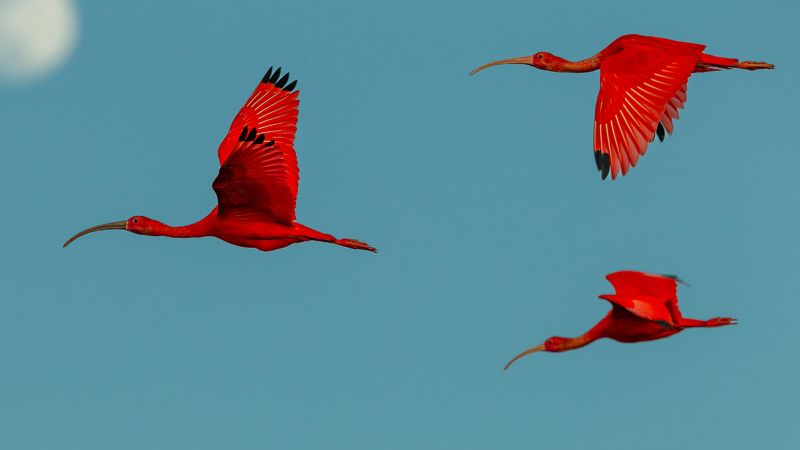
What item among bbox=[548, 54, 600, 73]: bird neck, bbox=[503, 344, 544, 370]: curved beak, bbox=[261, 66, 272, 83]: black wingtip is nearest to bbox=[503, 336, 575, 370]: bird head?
bbox=[503, 344, 544, 370]: curved beak

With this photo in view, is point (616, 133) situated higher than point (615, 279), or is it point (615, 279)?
point (616, 133)

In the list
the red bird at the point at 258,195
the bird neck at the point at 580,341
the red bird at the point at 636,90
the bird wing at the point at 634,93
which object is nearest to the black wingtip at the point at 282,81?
the red bird at the point at 258,195

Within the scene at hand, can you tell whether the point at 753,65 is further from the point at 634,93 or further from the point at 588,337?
the point at 588,337

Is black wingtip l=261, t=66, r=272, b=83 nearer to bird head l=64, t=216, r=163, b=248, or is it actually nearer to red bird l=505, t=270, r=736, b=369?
bird head l=64, t=216, r=163, b=248

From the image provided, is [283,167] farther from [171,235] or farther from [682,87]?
[682,87]

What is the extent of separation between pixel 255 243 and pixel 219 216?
2.20ft

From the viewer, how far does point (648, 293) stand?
1988 centimetres

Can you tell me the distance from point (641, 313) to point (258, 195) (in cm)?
601

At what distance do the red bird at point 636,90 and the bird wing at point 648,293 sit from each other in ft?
5.24

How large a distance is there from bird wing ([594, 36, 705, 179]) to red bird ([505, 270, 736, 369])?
1.65m

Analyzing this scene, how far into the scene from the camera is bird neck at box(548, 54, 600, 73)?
79.2 feet

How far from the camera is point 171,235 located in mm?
23703

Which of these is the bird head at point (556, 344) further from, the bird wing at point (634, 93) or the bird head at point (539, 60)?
the bird head at point (539, 60)

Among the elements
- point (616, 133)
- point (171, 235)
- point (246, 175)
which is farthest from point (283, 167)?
point (616, 133)
